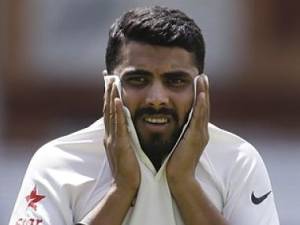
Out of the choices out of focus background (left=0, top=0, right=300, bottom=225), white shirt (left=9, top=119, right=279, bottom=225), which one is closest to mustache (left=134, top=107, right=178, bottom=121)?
white shirt (left=9, top=119, right=279, bottom=225)

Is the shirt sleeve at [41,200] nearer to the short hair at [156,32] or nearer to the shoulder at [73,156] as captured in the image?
the shoulder at [73,156]

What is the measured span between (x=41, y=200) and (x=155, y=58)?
1.45 ft

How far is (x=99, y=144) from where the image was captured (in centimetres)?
392

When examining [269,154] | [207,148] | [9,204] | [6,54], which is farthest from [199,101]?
[6,54]

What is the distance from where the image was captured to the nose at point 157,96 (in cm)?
377

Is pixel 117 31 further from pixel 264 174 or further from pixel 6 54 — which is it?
pixel 6 54

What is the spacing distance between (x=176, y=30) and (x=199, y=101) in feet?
0.60

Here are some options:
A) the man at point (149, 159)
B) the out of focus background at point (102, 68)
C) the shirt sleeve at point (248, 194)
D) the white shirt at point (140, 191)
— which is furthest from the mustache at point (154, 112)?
the out of focus background at point (102, 68)

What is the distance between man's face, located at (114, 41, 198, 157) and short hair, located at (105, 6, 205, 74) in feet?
0.08

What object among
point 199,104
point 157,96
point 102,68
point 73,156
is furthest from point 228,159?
point 102,68

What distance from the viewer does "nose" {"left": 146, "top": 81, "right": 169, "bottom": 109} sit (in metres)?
3.77

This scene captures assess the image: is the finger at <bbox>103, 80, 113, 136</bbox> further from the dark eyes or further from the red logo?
the red logo

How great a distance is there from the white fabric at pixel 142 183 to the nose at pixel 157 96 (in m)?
0.09

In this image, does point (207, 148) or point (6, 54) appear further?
point (6, 54)
